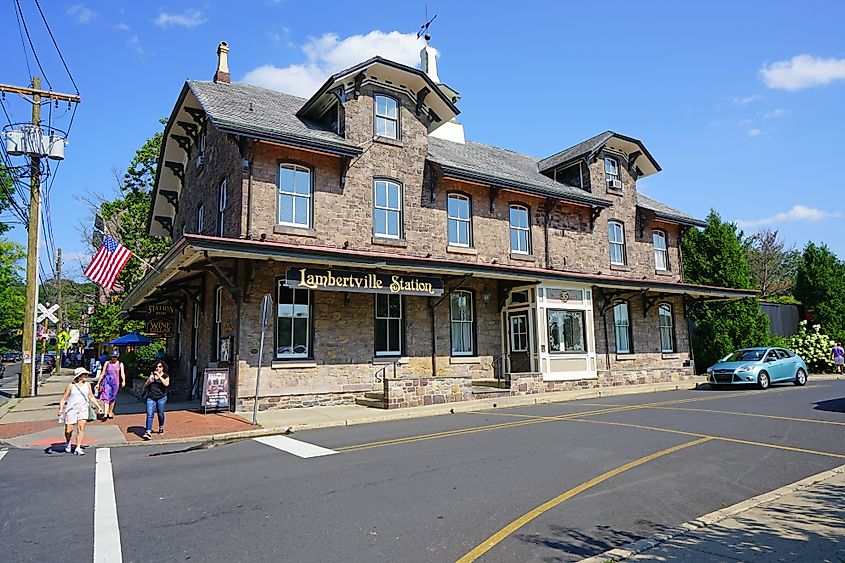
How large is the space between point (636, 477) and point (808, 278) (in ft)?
102

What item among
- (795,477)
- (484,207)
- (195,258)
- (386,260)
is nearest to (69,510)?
(195,258)

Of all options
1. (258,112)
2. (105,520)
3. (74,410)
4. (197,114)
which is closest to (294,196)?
(258,112)

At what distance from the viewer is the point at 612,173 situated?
24641 millimetres

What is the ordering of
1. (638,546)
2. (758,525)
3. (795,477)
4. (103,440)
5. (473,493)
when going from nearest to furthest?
(638,546)
(758,525)
(473,493)
(795,477)
(103,440)

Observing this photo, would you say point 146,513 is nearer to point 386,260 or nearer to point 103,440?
point 103,440

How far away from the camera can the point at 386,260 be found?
15391 mm

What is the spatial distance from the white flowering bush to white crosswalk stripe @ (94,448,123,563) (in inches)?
1218

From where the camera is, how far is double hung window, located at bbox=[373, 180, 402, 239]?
1789 cm

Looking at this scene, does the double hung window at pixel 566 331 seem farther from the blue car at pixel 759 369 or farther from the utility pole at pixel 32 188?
the utility pole at pixel 32 188

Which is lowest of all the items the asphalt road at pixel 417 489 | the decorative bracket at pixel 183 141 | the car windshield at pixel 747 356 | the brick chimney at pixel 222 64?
the asphalt road at pixel 417 489

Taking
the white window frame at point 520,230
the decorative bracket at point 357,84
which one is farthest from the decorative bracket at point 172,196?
the white window frame at point 520,230

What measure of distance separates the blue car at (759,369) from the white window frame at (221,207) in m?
17.9

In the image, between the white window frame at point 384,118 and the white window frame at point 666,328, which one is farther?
the white window frame at point 666,328

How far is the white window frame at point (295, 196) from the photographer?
1617cm
